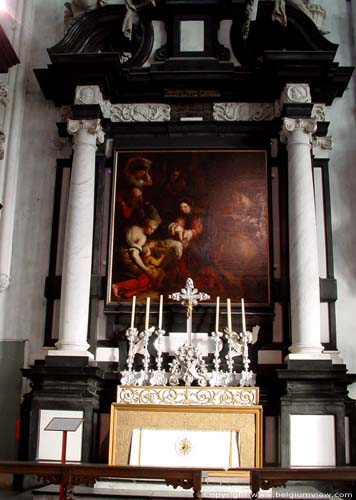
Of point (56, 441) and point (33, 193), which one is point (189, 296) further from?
point (33, 193)

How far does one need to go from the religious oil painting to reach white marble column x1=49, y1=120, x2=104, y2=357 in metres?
0.45

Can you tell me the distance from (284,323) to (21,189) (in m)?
3.86

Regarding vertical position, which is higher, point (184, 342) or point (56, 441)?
point (184, 342)

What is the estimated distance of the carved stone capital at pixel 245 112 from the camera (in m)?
9.43

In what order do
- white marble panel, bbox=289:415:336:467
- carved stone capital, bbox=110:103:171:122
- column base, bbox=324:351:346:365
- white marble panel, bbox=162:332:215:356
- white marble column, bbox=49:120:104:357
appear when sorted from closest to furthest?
white marble panel, bbox=289:415:336:467 < white marble column, bbox=49:120:104:357 < column base, bbox=324:351:346:365 < white marble panel, bbox=162:332:215:356 < carved stone capital, bbox=110:103:171:122

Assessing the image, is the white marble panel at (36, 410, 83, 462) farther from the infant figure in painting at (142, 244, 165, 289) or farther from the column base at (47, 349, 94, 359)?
the infant figure in painting at (142, 244, 165, 289)

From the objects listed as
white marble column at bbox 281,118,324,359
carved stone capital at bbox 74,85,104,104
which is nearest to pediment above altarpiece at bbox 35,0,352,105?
carved stone capital at bbox 74,85,104,104

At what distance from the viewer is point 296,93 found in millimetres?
9016

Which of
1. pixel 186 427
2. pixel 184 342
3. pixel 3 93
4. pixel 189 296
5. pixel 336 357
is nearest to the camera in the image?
pixel 186 427

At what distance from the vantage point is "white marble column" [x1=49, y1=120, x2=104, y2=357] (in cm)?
834

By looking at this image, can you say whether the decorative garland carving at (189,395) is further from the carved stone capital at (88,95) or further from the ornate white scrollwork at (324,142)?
the carved stone capital at (88,95)

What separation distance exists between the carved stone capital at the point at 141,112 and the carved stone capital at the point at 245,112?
0.68 metres

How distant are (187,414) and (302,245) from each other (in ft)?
7.87

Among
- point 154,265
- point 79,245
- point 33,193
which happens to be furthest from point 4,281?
point 154,265
